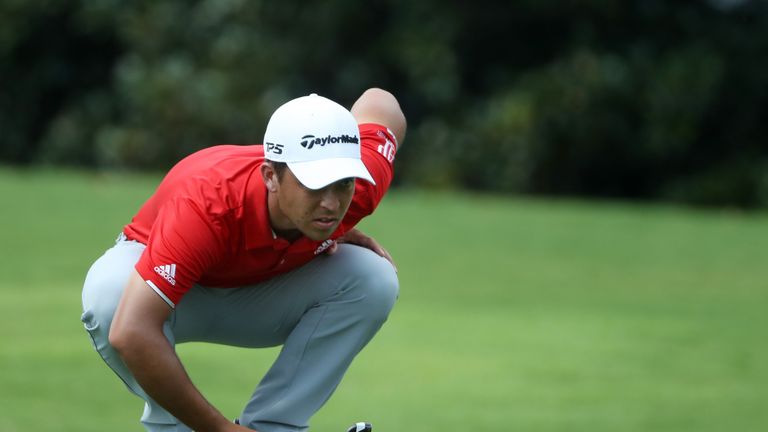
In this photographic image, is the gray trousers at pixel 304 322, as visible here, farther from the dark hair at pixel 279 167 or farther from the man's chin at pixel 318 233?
the dark hair at pixel 279 167

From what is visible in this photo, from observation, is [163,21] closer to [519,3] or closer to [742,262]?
[519,3]

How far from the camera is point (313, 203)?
4.51 m

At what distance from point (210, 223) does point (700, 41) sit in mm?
20569

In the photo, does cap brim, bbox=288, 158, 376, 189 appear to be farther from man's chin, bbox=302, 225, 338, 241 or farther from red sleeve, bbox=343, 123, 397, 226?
red sleeve, bbox=343, 123, 397, 226

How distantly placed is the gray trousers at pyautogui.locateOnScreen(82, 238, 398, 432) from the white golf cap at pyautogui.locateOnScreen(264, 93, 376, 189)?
723 mm

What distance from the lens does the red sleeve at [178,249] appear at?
4.35 m

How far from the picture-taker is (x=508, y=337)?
34.6 feet

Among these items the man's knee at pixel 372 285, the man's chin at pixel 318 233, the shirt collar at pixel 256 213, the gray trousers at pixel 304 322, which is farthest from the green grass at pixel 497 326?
the man's chin at pixel 318 233

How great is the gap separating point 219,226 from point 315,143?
1.40 ft

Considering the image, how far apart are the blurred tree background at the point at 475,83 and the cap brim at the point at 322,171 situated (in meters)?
18.4

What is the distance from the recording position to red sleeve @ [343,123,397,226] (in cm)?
504

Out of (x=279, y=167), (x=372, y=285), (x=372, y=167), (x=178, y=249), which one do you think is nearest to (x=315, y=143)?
(x=279, y=167)

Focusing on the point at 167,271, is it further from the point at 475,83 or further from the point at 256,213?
the point at 475,83

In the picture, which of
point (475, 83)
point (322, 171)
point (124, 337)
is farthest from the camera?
point (475, 83)
